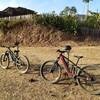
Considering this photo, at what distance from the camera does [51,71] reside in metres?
10.3

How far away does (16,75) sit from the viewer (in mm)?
11203

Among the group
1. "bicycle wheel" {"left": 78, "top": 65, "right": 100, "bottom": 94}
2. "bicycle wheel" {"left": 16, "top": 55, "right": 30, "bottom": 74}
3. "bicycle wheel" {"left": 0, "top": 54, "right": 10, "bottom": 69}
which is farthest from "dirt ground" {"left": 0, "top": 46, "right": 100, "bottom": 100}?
"bicycle wheel" {"left": 0, "top": 54, "right": 10, "bottom": 69}

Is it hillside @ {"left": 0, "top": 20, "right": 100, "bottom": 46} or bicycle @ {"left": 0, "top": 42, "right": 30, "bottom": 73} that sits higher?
hillside @ {"left": 0, "top": 20, "right": 100, "bottom": 46}

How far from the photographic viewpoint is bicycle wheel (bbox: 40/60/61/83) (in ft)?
33.3

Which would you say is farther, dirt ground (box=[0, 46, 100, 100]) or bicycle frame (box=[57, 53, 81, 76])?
bicycle frame (box=[57, 53, 81, 76])

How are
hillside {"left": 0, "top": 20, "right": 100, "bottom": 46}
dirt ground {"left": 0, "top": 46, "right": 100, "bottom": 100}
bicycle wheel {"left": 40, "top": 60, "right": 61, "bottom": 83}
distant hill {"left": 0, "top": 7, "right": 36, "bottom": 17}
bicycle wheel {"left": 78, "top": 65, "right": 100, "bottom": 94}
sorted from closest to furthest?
dirt ground {"left": 0, "top": 46, "right": 100, "bottom": 100} → bicycle wheel {"left": 78, "top": 65, "right": 100, "bottom": 94} → bicycle wheel {"left": 40, "top": 60, "right": 61, "bottom": 83} → hillside {"left": 0, "top": 20, "right": 100, "bottom": 46} → distant hill {"left": 0, "top": 7, "right": 36, "bottom": 17}

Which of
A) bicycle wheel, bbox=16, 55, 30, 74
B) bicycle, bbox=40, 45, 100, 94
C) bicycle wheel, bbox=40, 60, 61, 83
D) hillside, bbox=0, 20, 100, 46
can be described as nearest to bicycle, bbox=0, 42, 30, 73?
bicycle wheel, bbox=16, 55, 30, 74

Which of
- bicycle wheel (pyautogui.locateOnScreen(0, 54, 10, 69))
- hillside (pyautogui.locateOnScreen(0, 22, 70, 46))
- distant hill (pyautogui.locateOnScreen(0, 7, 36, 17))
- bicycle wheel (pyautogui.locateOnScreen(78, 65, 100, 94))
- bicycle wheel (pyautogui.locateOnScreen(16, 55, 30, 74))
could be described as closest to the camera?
bicycle wheel (pyautogui.locateOnScreen(78, 65, 100, 94))

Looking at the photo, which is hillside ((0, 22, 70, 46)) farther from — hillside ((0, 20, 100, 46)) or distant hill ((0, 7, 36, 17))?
distant hill ((0, 7, 36, 17))

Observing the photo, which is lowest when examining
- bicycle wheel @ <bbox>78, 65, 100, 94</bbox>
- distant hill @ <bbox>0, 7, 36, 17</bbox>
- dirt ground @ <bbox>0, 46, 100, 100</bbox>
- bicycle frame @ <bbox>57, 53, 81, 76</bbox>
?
dirt ground @ <bbox>0, 46, 100, 100</bbox>

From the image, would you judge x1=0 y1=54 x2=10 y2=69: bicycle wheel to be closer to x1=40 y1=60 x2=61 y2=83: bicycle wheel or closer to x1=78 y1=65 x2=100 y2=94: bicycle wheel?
x1=40 y1=60 x2=61 y2=83: bicycle wheel

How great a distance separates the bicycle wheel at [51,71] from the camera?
10156 millimetres

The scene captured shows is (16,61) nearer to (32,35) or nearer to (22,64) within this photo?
(22,64)

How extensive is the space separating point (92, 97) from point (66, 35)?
1585cm
